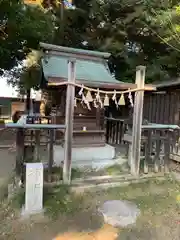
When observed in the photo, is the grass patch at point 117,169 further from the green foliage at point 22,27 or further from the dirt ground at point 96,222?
the green foliage at point 22,27

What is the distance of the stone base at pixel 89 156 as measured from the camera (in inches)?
229

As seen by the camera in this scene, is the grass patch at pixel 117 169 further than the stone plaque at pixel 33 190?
Yes

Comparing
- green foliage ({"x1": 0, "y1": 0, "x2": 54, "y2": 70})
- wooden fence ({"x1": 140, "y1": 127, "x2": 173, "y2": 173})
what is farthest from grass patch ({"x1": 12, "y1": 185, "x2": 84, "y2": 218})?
green foliage ({"x1": 0, "y1": 0, "x2": 54, "y2": 70})

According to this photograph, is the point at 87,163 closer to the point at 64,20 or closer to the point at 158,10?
the point at 158,10

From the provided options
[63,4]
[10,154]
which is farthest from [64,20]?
[10,154]

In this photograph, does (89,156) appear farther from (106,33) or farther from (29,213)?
(106,33)

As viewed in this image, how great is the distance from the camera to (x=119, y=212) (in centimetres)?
363

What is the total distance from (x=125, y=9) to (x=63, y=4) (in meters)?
3.64

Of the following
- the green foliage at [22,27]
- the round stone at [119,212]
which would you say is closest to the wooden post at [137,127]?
the round stone at [119,212]

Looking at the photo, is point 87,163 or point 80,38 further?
point 80,38

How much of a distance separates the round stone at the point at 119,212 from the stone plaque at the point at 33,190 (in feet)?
3.48

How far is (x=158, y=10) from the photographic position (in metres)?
9.09

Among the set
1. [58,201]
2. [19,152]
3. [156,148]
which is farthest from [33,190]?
[156,148]

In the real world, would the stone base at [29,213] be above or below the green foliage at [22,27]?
below
